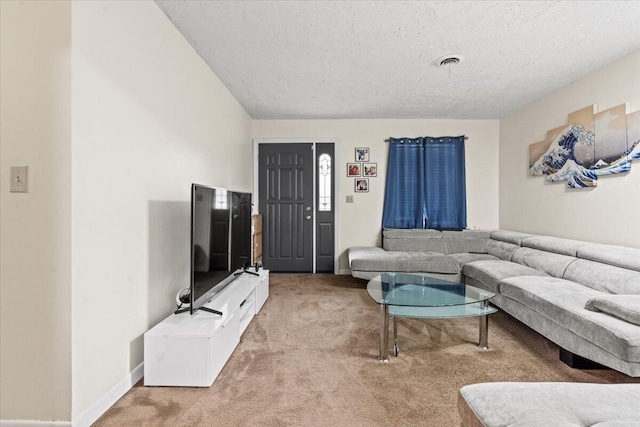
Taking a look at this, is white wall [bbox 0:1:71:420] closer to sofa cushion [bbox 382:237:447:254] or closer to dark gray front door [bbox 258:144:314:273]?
dark gray front door [bbox 258:144:314:273]

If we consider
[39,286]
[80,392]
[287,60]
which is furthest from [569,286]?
[39,286]

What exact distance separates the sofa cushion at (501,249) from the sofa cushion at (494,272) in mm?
318

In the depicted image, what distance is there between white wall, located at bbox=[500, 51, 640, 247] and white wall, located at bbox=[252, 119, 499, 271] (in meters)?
0.22

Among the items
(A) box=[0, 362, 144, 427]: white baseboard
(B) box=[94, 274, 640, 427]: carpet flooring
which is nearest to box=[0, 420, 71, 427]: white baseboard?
(A) box=[0, 362, 144, 427]: white baseboard

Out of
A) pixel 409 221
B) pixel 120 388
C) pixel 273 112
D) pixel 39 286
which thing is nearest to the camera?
pixel 39 286

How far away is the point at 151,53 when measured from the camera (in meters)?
2.05

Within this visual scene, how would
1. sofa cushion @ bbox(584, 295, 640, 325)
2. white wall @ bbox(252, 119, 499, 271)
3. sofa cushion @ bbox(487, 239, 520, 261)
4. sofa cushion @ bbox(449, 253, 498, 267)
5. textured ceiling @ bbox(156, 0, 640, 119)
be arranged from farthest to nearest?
white wall @ bbox(252, 119, 499, 271)
sofa cushion @ bbox(449, 253, 498, 267)
sofa cushion @ bbox(487, 239, 520, 261)
textured ceiling @ bbox(156, 0, 640, 119)
sofa cushion @ bbox(584, 295, 640, 325)

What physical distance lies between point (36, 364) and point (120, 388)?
1.48 ft

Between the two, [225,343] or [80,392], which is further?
[225,343]

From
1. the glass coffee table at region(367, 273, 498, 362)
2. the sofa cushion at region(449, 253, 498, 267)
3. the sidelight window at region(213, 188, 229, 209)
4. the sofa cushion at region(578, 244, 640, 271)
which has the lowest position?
the glass coffee table at region(367, 273, 498, 362)

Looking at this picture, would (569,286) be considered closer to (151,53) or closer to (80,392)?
(80,392)

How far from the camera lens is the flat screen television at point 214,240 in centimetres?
197

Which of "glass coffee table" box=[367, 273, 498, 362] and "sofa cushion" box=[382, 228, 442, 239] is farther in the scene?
"sofa cushion" box=[382, 228, 442, 239]

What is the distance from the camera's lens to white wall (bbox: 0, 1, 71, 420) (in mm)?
1413
